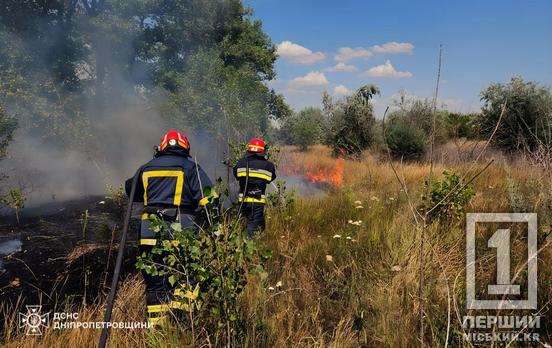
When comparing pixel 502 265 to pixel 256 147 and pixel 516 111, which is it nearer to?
pixel 256 147

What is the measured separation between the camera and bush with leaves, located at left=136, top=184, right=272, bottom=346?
1937 mm

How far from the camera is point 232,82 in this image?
51.1ft

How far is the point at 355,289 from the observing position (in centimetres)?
313

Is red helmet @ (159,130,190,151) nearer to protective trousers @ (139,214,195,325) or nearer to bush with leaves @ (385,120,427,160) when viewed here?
protective trousers @ (139,214,195,325)

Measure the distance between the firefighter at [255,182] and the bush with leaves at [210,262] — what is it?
3072mm

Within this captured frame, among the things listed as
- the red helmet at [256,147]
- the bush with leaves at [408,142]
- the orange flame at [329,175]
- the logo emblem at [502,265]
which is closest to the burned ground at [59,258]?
the red helmet at [256,147]

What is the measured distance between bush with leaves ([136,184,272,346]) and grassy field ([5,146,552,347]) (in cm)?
23

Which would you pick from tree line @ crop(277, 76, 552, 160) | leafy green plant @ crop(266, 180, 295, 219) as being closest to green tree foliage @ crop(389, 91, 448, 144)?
tree line @ crop(277, 76, 552, 160)

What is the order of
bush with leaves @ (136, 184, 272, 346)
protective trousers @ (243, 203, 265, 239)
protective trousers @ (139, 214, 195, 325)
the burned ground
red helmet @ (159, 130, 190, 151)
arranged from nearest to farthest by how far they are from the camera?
bush with leaves @ (136, 184, 272, 346)
protective trousers @ (139, 214, 195, 325)
red helmet @ (159, 130, 190, 151)
the burned ground
protective trousers @ (243, 203, 265, 239)

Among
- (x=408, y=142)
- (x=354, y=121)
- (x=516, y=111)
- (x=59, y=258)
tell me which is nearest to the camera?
(x=59, y=258)

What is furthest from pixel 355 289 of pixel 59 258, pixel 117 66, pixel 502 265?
pixel 117 66

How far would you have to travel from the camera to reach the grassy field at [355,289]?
7.73 feet

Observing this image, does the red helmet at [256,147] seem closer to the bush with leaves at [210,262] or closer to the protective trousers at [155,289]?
the protective trousers at [155,289]

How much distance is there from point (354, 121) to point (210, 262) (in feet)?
55.3
